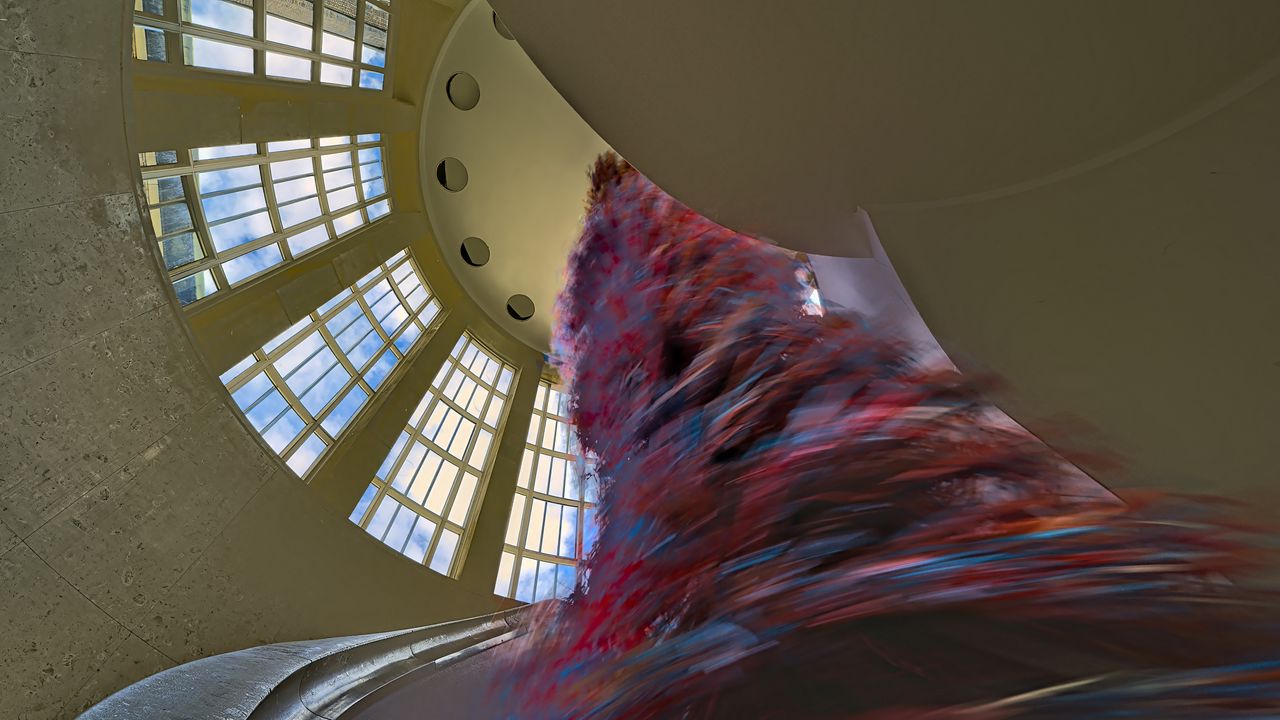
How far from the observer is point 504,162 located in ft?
53.1

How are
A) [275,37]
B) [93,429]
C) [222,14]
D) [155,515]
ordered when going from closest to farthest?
1. [93,429]
2. [155,515]
3. [222,14]
4. [275,37]

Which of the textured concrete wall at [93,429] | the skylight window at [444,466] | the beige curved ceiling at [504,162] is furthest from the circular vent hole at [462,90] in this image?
the textured concrete wall at [93,429]

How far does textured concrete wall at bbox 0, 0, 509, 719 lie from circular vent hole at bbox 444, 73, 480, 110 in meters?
7.43

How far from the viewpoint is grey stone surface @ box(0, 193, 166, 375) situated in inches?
326

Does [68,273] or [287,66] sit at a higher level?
[287,66]

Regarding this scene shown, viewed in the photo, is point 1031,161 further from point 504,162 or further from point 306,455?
point 504,162

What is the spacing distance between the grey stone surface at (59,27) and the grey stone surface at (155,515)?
5.62 m

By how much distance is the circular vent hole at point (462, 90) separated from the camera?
15234 mm

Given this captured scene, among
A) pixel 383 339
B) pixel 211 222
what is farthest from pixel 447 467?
pixel 211 222

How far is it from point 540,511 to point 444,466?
10.1ft

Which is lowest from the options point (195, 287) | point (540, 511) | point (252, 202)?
point (540, 511)

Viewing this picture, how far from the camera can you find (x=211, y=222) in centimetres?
1234

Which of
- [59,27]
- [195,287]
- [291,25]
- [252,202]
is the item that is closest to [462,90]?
[291,25]

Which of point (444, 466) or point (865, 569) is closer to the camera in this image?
point (865, 569)
